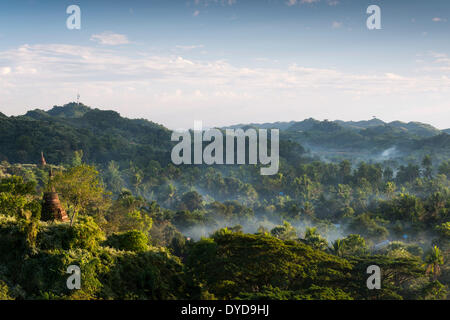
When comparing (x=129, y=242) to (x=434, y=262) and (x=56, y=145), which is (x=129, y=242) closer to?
(x=434, y=262)

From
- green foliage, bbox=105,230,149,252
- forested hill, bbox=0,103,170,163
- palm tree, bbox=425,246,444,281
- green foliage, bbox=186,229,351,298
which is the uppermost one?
forested hill, bbox=0,103,170,163

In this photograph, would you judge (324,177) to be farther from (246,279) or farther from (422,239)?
(246,279)

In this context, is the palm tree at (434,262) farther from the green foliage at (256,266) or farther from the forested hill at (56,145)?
the forested hill at (56,145)

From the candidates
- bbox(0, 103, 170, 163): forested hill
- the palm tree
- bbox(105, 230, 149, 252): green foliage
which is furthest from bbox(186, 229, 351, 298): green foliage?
bbox(0, 103, 170, 163): forested hill

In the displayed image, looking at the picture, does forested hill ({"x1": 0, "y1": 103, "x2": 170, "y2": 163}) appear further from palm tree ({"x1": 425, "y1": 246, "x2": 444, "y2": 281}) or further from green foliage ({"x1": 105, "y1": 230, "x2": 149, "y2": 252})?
palm tree ({"x1": 425, "y1": 246, "x2": 444, "y2": 281})

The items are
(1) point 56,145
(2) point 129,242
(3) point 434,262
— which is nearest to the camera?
(2) point 129,242

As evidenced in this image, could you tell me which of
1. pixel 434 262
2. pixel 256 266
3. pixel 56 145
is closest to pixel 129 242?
pixel 256 266

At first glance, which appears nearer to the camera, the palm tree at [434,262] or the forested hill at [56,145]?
the palm tree at [434,262]

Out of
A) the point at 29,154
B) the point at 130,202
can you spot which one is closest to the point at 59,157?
the point at 29,154

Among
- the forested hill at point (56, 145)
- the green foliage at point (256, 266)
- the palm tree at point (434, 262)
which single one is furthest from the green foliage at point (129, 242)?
the forested hill at point (56, 145)

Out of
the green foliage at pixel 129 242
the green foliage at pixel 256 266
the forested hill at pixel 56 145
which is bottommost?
the green foliage at pixel 256 266
